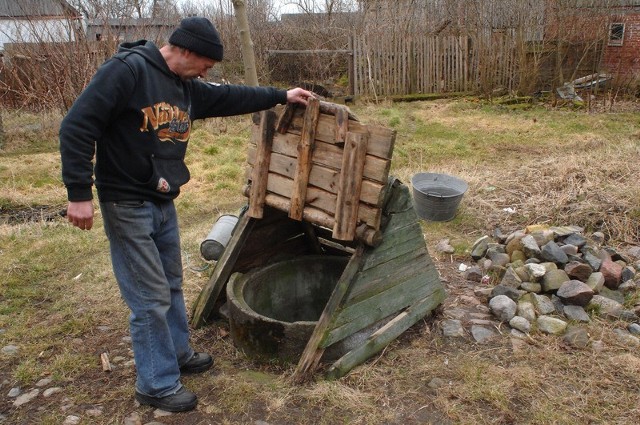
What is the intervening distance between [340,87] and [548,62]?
6.19 metres

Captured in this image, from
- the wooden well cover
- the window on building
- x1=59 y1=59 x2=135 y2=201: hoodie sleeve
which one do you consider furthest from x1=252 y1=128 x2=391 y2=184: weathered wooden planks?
the window on building

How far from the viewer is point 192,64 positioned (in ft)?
9.38

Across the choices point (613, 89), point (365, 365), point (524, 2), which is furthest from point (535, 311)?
point (524, 2)

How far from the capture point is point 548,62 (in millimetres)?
16109

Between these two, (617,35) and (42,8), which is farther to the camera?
(617,35)

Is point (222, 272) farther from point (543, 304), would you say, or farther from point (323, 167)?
point (543, 304)

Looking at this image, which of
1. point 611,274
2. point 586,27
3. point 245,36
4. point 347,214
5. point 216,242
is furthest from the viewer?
point 586,27

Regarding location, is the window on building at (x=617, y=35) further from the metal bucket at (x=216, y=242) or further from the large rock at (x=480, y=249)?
the metal bucket at (x=216, y=242)

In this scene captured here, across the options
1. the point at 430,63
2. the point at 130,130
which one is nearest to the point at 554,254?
the point at 130,130

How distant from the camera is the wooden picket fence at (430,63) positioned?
1583cm

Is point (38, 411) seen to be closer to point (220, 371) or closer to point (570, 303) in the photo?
point (220, 371)

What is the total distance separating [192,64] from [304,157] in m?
0.88

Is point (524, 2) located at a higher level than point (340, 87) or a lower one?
higher

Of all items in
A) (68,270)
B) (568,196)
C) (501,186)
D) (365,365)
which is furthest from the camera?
(501,186)
